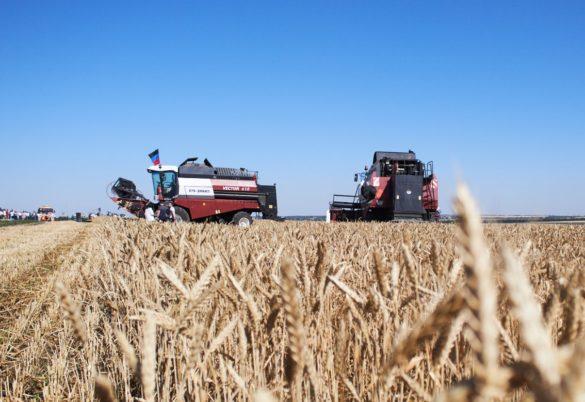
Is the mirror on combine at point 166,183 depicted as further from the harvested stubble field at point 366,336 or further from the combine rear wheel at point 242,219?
the harvested stubble field at point 366,336

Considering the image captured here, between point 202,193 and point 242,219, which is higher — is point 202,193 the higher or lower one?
the higher one

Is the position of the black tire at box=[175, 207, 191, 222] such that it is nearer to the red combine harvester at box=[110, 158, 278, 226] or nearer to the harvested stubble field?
the red combine harvester at box=[110, 158, 278, 226]

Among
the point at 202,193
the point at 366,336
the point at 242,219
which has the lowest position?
the point at 366,336

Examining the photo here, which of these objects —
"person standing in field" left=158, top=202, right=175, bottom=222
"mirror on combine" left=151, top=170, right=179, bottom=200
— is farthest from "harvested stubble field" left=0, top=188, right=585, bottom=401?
"mirror on combine" left=151, top=170, right=179, bottom=200

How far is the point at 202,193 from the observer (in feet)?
71.6

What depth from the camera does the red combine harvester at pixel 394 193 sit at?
64.0 feet

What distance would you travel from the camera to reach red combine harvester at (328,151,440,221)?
19.5 metres

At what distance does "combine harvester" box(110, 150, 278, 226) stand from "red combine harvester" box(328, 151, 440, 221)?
12.9 feet

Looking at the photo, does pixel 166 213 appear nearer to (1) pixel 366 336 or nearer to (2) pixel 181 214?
(2) pixel 181 214

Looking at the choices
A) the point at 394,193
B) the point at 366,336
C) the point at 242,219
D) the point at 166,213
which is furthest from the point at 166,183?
the point at 366,336

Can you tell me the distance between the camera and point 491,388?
40 cm

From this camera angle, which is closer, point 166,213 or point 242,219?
point 166,213

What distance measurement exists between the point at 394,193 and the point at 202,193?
821 centimetres

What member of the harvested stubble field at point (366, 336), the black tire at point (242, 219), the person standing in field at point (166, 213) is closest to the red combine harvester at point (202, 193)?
the black tire at point (242, 219)
